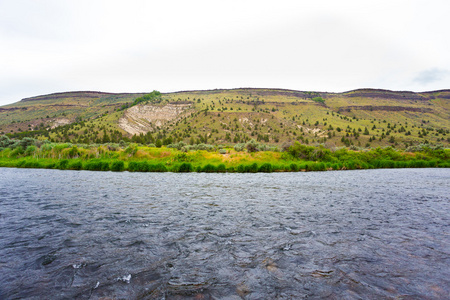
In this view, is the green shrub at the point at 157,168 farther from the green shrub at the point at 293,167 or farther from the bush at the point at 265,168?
the green shrub at the point at 293,167

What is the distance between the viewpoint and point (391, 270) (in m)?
5.93

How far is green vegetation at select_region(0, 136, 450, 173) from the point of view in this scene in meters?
38.6

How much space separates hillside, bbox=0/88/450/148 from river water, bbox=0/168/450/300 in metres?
47.2

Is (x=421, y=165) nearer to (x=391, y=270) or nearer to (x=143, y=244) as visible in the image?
(x=391, y=270)

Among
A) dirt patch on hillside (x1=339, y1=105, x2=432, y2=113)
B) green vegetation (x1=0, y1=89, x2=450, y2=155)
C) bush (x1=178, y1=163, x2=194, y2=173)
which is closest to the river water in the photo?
bush (x1=178, y1=163, x2=194, y2=173)

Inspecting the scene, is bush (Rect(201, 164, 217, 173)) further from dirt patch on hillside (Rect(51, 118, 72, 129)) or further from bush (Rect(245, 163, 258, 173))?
dirt patch on hillside (Rect(51, 118, 72, 129))

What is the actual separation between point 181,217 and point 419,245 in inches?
362

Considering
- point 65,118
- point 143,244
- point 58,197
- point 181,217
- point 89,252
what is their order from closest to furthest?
point 89,252 < point 143,244 < point 181,217 < point 58,197 < point 65,118

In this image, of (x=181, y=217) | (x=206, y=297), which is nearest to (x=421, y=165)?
(x=181, y=217)

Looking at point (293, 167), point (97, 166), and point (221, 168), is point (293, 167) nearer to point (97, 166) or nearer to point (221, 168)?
point (221, 168)

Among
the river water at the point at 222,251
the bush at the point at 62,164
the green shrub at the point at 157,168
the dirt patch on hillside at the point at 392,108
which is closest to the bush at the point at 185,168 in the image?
the green shrub at the point at 157,168

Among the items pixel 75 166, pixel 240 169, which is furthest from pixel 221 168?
pixel 75 166

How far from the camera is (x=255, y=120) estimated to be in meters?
112

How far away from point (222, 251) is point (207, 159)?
35.5m
